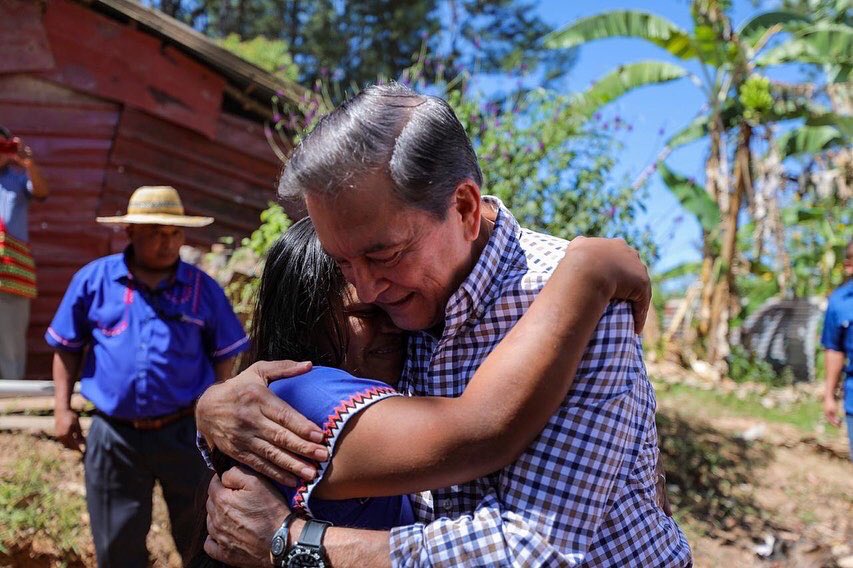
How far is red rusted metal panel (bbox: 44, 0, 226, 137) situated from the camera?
740 cm

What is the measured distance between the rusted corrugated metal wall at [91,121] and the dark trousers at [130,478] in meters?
3.88

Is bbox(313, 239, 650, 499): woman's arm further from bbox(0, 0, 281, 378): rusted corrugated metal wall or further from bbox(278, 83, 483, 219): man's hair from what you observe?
bbox(0, 0, 281, 378): rusted corrugated metal wall

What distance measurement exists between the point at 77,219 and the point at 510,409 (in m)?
7.28

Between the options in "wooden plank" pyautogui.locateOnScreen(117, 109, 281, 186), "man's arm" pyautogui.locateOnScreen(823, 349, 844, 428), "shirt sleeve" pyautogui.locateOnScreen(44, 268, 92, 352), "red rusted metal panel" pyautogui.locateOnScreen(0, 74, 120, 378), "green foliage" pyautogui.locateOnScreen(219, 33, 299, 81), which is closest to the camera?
"shirt sleeve" pyautogui.locateOnScreen(44, 268, 92, 352)

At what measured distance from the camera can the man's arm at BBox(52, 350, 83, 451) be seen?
13.7 feet

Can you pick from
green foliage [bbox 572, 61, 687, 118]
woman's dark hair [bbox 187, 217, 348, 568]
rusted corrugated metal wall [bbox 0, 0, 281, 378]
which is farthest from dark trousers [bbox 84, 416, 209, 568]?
green foliage [bbox 572, 61, 687, 118]

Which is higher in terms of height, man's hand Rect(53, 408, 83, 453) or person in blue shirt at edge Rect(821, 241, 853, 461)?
person in blue shirt at edge Rect(821, 241, 853, 461)

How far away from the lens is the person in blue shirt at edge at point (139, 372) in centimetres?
403

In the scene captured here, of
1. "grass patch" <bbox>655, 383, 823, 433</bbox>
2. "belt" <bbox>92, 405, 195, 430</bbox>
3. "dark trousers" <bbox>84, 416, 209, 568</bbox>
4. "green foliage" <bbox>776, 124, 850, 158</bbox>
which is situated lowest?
"grass patch" <bbox>655, 383, 823, 433</bbox>

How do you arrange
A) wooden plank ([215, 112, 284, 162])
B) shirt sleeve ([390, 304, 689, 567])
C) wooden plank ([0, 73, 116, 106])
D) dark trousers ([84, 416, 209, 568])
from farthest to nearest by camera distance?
wooden plank ([215, 112, 284, 162]) → wooden plank ([0, 73, 116, 106]) → dark trousers ([84, 416, 209, 568]) → shirt sleeve ([390, 304, 689, 567])

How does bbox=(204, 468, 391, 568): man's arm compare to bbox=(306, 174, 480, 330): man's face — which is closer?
bbox=(204, 468, 391, 568): man's arm

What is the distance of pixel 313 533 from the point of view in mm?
1433

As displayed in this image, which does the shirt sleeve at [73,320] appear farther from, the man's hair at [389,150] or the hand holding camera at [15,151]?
the man's hair at [389,150]

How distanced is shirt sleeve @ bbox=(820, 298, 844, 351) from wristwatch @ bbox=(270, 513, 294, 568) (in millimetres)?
5542
